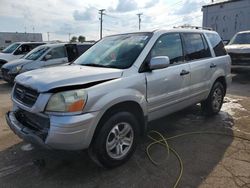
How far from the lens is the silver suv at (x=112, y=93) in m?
3.21

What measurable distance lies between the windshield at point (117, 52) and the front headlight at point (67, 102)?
3.14 ft

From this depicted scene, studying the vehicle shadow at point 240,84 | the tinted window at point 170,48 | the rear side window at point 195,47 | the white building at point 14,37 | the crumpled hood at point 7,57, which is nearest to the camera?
the tinted window at point 170,48

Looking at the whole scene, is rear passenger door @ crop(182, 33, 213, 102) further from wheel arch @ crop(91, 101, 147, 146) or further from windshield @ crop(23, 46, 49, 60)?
windshield @ crop(23, 46, 49, 60)

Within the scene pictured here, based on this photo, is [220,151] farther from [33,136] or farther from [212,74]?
[33,136]

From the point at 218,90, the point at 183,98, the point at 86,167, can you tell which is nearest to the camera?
the point at 86,167

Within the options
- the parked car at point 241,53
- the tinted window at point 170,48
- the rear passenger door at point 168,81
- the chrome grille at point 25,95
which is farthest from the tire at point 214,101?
the parked car at point 241,53

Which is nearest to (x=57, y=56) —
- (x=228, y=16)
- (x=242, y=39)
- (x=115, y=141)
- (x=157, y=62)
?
(x=242, y=39)

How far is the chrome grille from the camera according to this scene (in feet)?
11.2

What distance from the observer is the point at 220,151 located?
167 inches

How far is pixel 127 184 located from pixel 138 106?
109cm

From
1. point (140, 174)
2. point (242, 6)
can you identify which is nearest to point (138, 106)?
point (140, 174)

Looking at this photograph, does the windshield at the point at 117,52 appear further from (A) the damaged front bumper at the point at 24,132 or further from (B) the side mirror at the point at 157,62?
(A) the damaged front bumper at the point at 24,132

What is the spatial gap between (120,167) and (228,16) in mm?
41630

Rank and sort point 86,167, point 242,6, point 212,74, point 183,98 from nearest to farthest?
1. point 86,167
2. point 183,98
3. point 212,74
4. point 242,6
